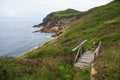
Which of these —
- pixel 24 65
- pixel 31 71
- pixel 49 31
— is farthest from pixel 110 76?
pixel 49 31

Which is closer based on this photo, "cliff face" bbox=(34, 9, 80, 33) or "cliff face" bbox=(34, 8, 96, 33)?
"cliff face" bbox=(34, 8, 96, 33)

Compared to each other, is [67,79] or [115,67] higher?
[115,67]

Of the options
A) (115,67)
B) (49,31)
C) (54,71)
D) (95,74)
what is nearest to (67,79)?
(54,71)

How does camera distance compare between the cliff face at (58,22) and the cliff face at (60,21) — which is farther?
the cliff face at (58,22)

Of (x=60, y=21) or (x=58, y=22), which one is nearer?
(x=58, y=22)

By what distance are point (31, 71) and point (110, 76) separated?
5.82 metres

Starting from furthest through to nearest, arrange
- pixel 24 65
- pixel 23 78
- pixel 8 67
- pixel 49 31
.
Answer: pixel 49 31
pixel 24 65
pixel 8 67
pixel 23 78

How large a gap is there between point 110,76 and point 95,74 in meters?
0.88

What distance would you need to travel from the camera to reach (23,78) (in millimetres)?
12930

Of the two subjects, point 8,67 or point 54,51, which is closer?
point 8,67

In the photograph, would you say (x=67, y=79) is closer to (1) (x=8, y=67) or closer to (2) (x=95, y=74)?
(2) (x=95, y=74)

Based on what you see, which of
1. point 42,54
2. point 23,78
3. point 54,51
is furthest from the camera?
point 42,54

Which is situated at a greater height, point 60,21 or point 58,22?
point 60,21

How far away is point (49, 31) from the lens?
112562 mm
